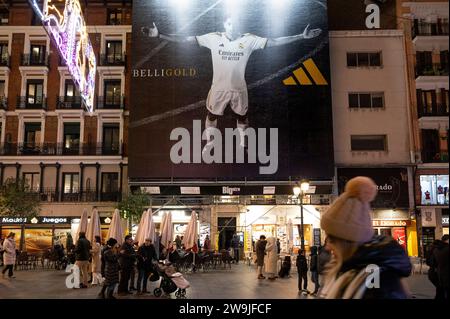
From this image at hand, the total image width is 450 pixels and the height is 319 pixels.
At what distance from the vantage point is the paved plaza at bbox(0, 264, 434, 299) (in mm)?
14545

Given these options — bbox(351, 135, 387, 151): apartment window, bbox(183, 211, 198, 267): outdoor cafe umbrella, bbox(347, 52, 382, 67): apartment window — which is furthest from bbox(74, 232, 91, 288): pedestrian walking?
bbox(347, 52, 382, 67): apartment window

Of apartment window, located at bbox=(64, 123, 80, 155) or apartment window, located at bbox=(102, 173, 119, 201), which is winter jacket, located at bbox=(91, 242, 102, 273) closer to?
apartment window, located at bbox=(102, 173, 119, 201)

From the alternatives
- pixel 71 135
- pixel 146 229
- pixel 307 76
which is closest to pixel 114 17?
pixel 71 135

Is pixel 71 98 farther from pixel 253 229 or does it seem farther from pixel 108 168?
pixel 253 229

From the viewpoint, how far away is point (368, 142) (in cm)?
3253

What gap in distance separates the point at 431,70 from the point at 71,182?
25062 mm

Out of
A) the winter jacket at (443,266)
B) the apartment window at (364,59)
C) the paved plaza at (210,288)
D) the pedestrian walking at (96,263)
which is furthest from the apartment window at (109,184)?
the winter jacket at (443,266)

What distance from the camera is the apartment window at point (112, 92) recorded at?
36250 millimetres

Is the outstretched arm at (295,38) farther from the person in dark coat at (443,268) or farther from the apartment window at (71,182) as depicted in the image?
the person in dark coat at (443,268)

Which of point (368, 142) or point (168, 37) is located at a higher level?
point (168, 37)

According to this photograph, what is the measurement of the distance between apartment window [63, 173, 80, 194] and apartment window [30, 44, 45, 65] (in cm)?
853

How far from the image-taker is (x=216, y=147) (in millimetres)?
30719

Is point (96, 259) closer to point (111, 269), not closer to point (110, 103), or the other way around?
point (111, 269)
